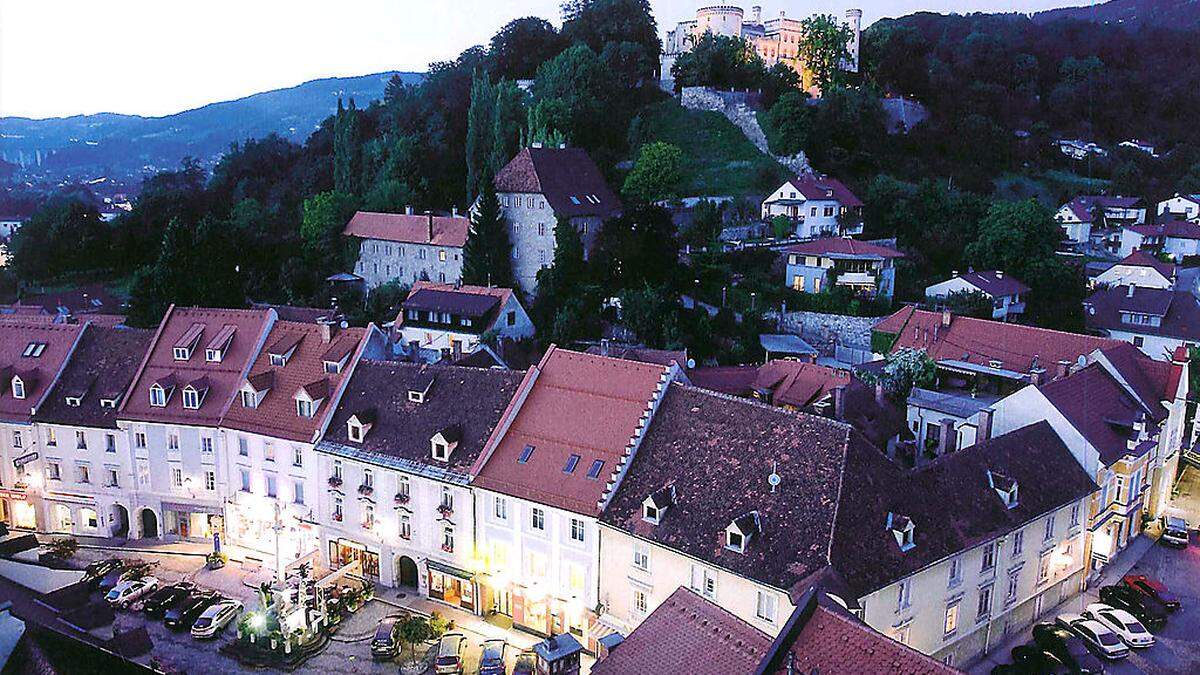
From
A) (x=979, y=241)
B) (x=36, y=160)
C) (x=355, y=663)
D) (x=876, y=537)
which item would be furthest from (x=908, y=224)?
(x=36, y=160)

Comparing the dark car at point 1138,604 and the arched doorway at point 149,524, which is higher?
the arched doorway at point 149,524

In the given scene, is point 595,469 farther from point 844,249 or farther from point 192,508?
point 844,249

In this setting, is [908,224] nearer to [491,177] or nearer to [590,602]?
[491,177]

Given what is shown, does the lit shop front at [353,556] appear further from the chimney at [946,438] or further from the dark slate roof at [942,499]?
the chimney at [946,438]

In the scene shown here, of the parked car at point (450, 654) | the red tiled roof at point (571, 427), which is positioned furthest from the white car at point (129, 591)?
the red tiled roof at point (571, 427)

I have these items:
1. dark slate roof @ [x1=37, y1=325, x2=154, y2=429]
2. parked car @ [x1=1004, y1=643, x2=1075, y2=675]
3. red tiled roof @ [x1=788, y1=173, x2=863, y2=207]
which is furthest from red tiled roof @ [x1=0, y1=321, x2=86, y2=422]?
red tiled roof @ [x1=788, y1=173, x2=863, y2=207]

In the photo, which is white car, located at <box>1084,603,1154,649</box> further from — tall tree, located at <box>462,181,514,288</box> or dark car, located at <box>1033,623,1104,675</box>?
tall tree, located at <box>462,181,514,288</box>
